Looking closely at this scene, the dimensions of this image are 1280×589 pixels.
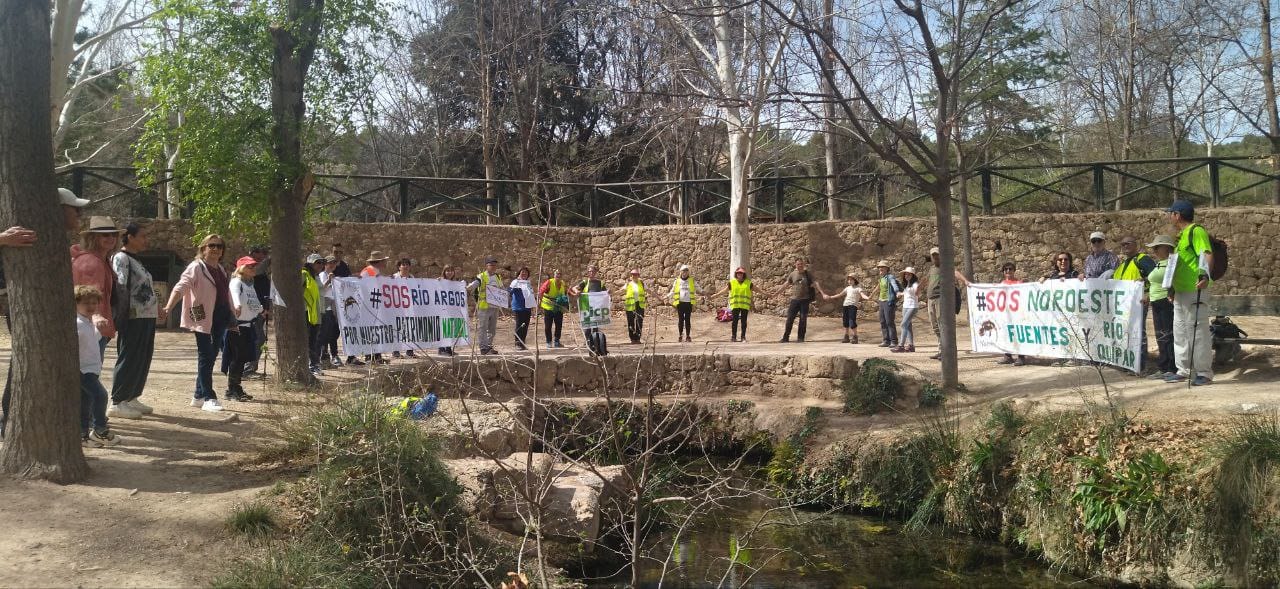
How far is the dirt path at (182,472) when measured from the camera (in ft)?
16.4

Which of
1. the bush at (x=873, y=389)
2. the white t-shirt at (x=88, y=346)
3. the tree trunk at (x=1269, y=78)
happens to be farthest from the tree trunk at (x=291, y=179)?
the tree trunk at (x=1269, y=78)

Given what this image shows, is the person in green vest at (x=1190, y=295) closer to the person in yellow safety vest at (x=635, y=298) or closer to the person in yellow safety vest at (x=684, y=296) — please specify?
the person in yellow safety vest at (x=684, y=296)

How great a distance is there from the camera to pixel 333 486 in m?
5.72

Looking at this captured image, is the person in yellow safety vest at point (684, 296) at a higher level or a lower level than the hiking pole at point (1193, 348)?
higher

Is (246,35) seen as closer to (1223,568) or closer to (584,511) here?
(584,511)

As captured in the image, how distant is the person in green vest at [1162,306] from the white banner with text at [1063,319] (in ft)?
0.66

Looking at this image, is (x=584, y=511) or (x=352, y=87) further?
(x=352, y=87)

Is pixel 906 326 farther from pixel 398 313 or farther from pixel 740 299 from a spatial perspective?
pixel 398 313

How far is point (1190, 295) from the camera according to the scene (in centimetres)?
855

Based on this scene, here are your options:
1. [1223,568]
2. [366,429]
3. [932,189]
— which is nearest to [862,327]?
[932,189]

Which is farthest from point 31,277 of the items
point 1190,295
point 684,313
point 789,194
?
point 789,194

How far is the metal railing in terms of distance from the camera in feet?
59.7

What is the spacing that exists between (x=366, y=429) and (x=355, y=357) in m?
6.92

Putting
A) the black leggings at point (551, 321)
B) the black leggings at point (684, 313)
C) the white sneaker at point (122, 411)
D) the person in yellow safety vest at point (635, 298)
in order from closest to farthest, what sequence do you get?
the white sneaker at point (122, 411), the black leggings at point (551, 321), the person in yellow safety vest at point (635, 298), the black leggings at point (684, 313)
